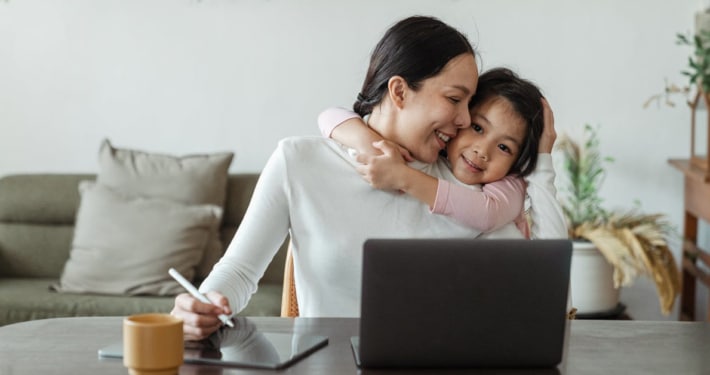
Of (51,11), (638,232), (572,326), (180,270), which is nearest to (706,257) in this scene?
(638,232)

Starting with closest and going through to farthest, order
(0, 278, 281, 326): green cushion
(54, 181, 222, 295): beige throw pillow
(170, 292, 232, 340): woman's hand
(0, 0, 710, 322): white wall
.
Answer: (170, 292, 232, 340): woman's hand → (0, 278, 281, 326): green cushion → (54, 181, 222, 295): beige throw pillow → (0, 0, 710, 322): white wall

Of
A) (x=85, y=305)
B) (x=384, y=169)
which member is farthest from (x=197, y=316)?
(x=85, y=305)

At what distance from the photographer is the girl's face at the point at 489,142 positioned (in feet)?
5.81

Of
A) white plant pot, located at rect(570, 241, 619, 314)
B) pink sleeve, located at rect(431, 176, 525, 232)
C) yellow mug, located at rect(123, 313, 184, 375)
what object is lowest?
white plant pot, located at rect(570, 241, 619, 314)

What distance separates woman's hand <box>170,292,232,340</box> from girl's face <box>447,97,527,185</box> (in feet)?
1.92

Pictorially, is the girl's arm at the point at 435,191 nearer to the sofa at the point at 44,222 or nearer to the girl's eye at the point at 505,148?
the girl's eye at the point at 505,148

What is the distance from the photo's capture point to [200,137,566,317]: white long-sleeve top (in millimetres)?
1744

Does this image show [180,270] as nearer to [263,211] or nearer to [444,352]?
[263,211]

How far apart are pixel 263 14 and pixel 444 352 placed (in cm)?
265

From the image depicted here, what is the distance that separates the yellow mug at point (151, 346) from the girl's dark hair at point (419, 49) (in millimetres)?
796

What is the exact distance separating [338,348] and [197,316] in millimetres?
207

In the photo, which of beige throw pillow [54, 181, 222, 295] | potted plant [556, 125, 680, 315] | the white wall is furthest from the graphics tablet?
the white wall

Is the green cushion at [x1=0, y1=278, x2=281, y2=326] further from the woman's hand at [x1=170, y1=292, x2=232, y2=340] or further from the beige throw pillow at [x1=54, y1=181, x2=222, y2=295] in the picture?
the woman's hand at [x1=170, y1=292, x2=232, y2=340]

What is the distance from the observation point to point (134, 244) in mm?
3305
